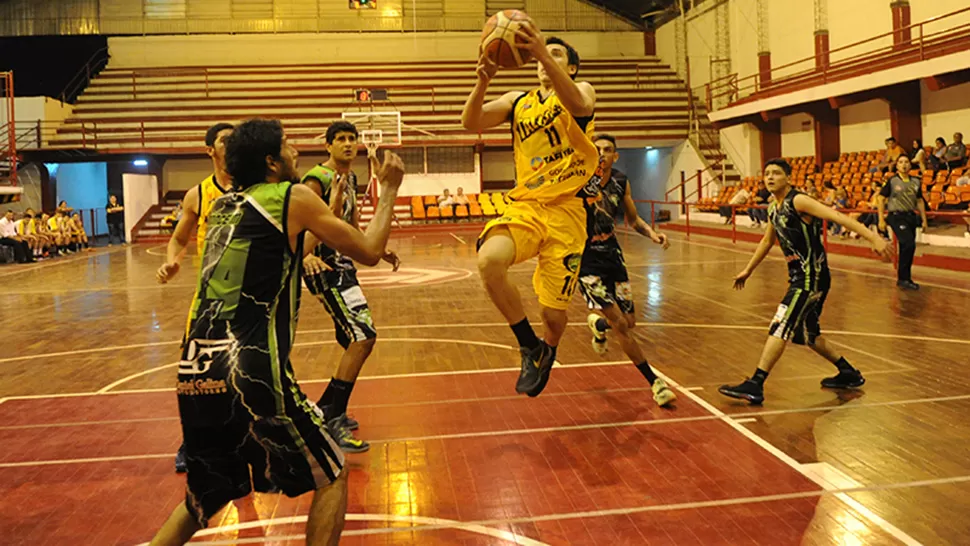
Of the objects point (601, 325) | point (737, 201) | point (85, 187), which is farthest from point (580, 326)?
point (85, 187)

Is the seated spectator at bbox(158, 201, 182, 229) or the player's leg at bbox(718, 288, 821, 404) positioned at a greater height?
the seated spectator at bbox(158, 201, 182, 229)

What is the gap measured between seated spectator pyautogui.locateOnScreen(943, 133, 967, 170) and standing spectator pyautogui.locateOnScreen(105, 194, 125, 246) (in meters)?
21.6

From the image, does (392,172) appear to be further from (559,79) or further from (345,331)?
(345,331)

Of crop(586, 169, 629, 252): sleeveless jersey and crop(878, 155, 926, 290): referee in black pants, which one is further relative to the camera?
crop(878, 155, 926, 290): referee in black pants

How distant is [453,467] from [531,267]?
1136 centimetres

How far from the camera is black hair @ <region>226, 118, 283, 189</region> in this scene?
2.74 metres

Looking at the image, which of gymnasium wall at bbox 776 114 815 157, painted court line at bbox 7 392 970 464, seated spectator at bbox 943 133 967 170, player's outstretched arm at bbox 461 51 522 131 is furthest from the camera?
gymnasium wall at bbox 776 114 815 157

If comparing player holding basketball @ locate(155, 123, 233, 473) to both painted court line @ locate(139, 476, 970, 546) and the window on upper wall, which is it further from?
the window on upper wall

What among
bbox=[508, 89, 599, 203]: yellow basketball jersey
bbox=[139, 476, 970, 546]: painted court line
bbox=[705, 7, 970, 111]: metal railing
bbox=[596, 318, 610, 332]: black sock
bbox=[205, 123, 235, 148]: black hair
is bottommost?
bbox=[139, 476, 970, 546]: painted court line

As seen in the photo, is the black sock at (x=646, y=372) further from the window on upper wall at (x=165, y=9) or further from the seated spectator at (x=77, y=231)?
the window on upper wall at (x=165, y=9)

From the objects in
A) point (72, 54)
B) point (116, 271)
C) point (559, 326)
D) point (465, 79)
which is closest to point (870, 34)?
point (465, 79)

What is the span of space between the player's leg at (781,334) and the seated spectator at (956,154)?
42.3 ft

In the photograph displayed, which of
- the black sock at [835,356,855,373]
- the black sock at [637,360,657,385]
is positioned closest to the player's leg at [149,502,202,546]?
the black sock at [637,360,657,385]

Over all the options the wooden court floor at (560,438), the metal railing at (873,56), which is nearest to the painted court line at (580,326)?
the wooden court floor at (560,438)
